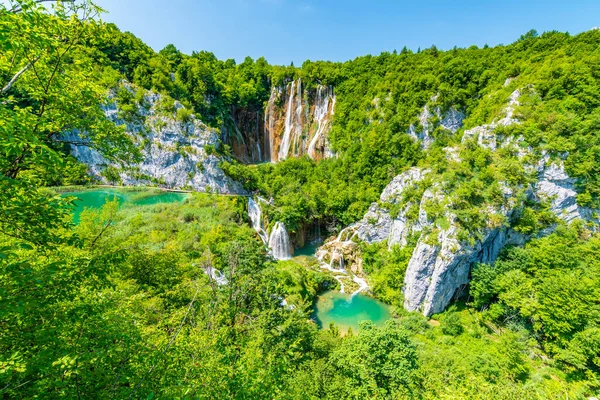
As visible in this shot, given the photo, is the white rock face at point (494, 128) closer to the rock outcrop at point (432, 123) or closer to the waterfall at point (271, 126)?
the rock outcrop at point (432, 123)

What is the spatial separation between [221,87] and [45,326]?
4479 cm

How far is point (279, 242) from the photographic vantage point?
24203mm

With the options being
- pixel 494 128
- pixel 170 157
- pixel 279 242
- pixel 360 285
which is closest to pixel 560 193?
pixel 494 128

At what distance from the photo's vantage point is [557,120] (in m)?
18.3

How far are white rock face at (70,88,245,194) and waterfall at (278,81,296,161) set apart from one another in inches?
443

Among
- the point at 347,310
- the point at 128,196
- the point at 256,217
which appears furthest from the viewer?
the point at 128,196

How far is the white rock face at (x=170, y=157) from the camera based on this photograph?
33.6 m

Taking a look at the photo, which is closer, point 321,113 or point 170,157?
point 170,157

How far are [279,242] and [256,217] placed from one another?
409cm

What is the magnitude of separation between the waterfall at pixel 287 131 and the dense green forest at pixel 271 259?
6928 millimetres

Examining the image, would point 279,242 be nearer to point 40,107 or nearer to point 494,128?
point 40,107

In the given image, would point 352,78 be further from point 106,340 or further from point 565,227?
point 106,340

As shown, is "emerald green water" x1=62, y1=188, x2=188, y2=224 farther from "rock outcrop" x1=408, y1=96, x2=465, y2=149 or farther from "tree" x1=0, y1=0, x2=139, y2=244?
"rock outcrop" x1=408, y1=96, x2=465, y2=149

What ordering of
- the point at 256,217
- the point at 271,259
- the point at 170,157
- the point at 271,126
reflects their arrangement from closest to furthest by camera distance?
the point at 271,259 < the point at 256,217 < the point at 170,157 < the point at 271,126
